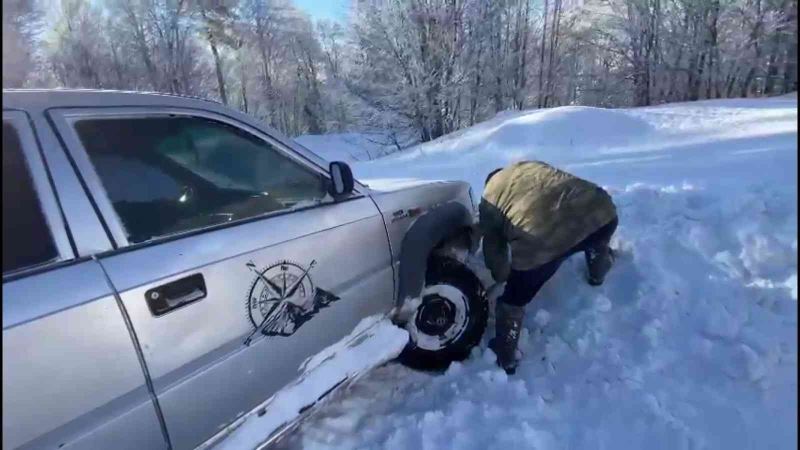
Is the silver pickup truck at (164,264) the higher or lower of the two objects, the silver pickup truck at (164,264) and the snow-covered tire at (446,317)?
the higher

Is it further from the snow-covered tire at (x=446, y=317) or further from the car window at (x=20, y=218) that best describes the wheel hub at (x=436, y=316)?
the car window at (x=20, y=218)

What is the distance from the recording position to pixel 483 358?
328 centimetres

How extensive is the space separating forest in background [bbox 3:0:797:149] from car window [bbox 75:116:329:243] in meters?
15.8

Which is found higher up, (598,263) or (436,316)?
(598,263)

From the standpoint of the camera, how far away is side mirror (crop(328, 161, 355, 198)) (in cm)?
260

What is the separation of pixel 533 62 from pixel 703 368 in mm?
25232

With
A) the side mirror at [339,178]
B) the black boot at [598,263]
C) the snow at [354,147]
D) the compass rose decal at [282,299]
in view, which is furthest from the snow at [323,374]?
the snow at [354,147]

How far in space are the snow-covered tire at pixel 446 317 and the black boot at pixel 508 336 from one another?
16cm

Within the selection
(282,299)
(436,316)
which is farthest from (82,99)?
(436,316)

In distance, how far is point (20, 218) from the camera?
1.57m

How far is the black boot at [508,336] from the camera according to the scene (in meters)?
3.16

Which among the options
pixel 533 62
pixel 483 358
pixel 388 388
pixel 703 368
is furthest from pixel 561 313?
pixel 533 62

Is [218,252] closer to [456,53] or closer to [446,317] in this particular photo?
[446,317]

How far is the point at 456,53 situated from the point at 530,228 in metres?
19.2
